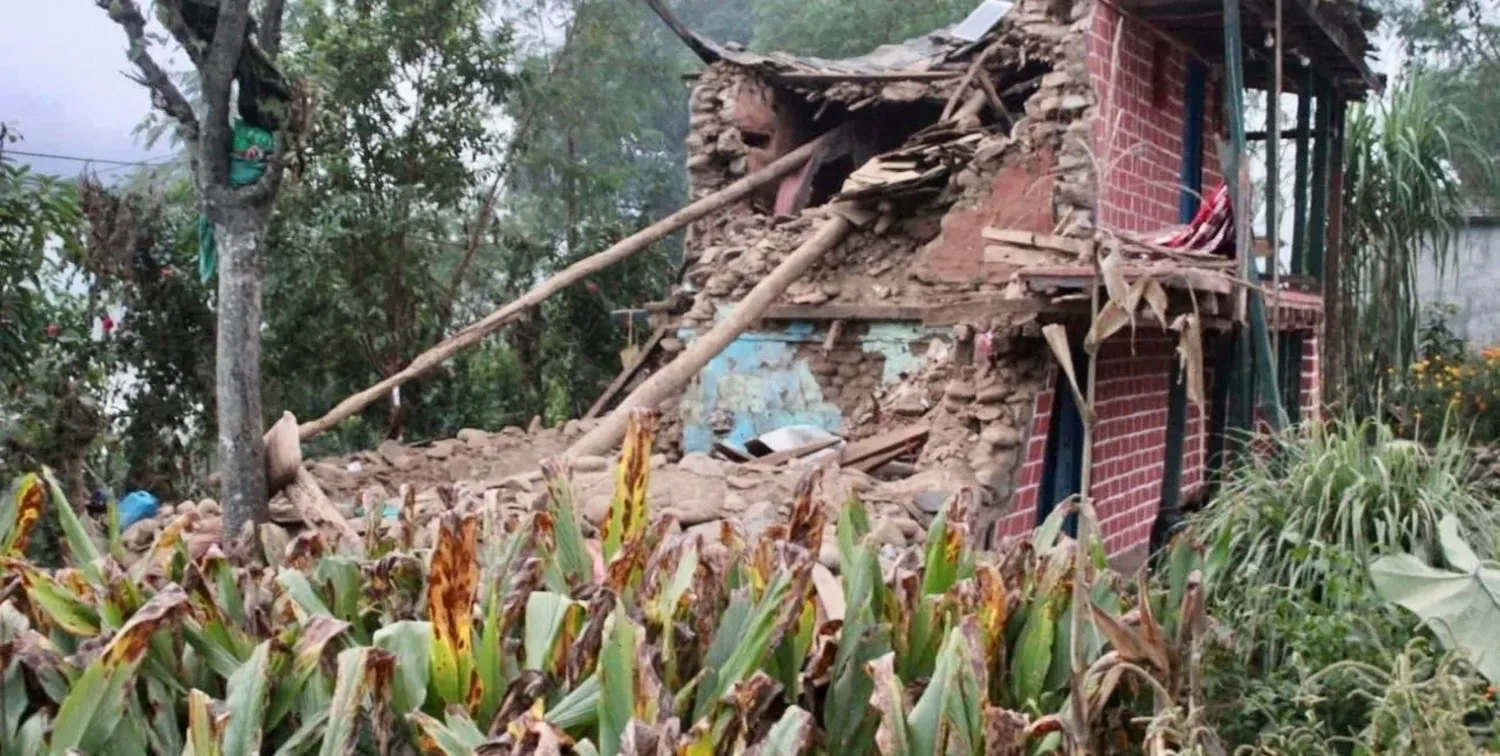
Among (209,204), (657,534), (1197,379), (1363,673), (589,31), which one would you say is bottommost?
(1363,673)

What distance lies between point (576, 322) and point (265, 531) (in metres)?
9.39

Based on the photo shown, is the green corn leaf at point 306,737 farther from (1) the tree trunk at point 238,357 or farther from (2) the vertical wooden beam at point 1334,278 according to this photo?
(2) the vertical wooden beam at point 1334,278

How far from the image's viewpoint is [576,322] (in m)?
13.7

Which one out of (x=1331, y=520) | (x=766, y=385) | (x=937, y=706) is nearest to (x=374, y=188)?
(x=766, y=385)

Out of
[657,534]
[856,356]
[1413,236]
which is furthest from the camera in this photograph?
[1413,236]

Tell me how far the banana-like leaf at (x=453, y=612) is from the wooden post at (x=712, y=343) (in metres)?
3.56

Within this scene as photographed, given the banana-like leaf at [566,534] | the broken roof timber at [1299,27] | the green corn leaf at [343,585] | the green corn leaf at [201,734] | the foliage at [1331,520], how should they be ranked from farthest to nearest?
1. the broken roof timber at [1299,27]
2. the foliage at [1331,520]
3. the banana-like leaf at [566,534]
4. the green corn leaf at [343,585]
5. the green corn leaf at [201,734]

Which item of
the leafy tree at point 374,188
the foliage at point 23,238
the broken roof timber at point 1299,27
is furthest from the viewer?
the leafy tree at point 374,188

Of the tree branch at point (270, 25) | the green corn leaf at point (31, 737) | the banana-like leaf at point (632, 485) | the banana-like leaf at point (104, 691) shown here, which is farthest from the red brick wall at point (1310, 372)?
the green corn leaf at point (31, 737)

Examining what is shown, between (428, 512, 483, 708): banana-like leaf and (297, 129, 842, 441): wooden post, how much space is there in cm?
442

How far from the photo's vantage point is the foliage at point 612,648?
281cm

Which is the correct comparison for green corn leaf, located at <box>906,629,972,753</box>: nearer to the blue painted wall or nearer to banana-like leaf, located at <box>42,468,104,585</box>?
banana-like leaf, located at <box>42,468,104,585</box>

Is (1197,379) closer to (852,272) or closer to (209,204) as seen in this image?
(209,204)

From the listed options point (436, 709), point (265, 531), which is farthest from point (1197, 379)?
point (265, 531)
